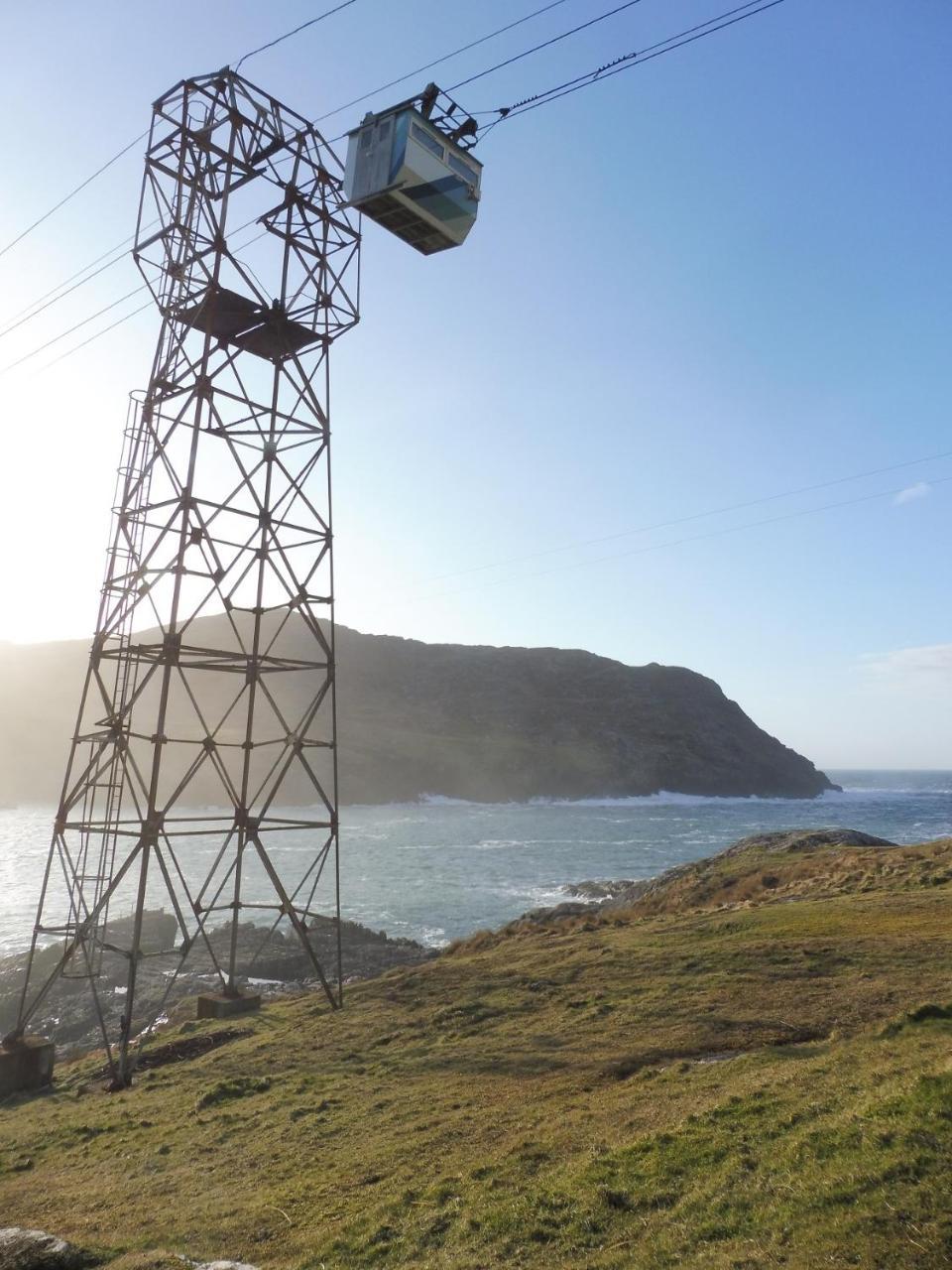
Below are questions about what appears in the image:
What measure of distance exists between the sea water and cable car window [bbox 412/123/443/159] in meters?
35.2

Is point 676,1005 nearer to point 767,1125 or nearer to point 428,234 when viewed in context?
point 767,1125

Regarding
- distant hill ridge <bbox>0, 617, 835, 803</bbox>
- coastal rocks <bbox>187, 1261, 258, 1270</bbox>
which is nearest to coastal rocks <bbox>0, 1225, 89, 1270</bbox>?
coastal rocks <bbox>187, 1261, 258, 1270</bbox>

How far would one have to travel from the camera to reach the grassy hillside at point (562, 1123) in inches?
281

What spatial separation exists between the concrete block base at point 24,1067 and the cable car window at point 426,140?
68.3 feet

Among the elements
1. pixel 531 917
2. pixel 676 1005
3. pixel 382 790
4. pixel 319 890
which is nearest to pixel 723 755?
Result: pixel 382 790

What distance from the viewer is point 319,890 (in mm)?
60125

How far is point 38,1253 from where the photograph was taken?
8.16 meters

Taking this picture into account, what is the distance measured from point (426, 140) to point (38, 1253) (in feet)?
57.6

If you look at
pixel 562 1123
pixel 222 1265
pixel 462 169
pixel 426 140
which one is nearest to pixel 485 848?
pixel 462 169

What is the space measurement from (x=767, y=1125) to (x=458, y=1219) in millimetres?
3330

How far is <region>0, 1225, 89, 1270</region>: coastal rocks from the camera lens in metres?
7.95

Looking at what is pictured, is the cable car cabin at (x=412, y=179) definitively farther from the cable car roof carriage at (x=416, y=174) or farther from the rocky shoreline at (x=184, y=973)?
the rocky shoreline at (x=184, y=973)

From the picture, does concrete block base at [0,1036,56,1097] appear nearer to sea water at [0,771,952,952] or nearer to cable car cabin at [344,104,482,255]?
cable car cabin at [344,104,482,255]

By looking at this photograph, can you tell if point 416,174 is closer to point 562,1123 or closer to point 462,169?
point 462,169
